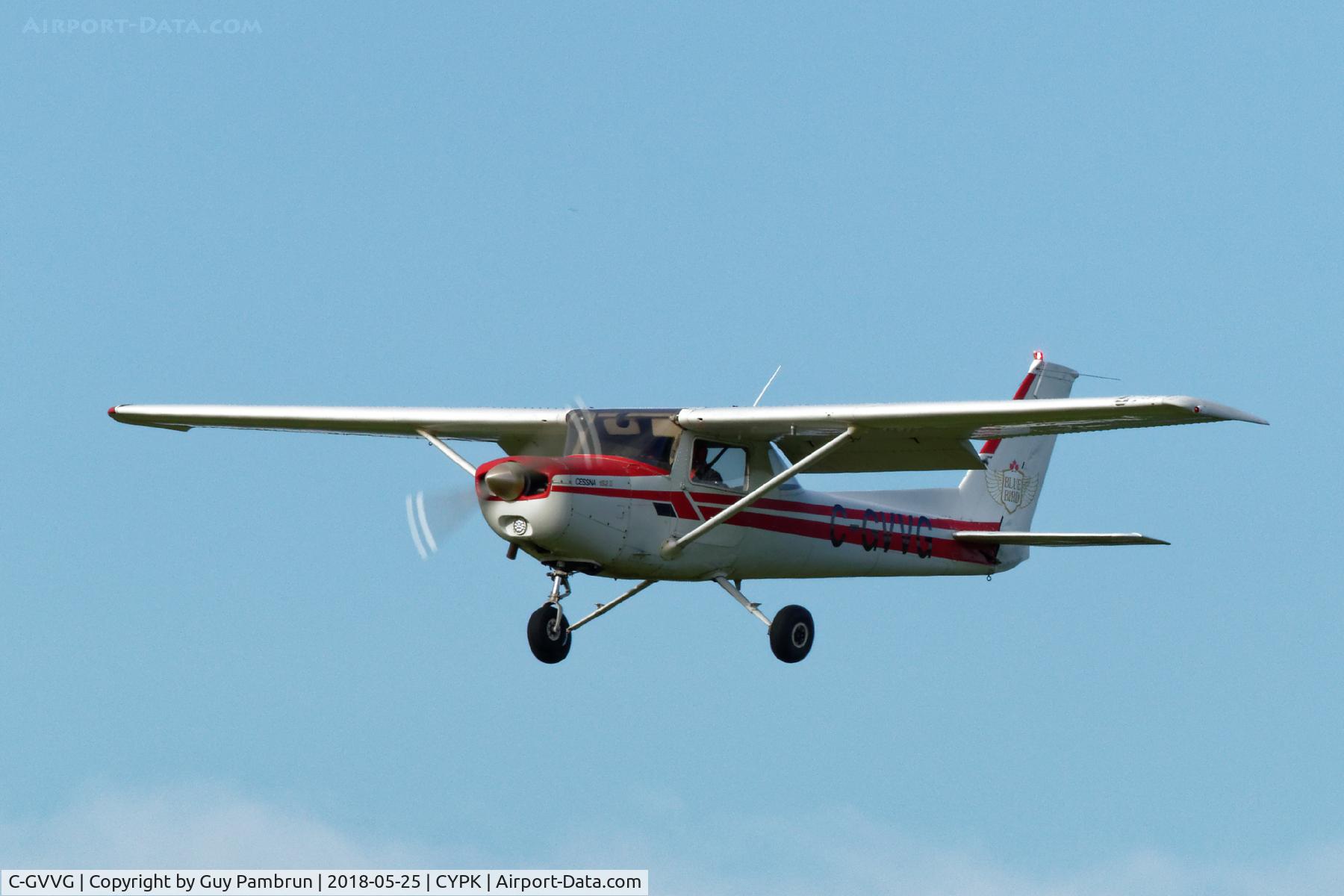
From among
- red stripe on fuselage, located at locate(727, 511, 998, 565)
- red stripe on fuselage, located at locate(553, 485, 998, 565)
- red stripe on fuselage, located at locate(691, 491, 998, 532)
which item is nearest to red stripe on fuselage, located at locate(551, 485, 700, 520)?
red stripe on fuselage, located at locate(553, 485, 998, 565)

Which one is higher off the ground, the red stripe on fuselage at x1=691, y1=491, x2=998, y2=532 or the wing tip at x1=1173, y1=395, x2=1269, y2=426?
the red stripe on fuselage at x1=691, y1=491, x2=998, y2=532

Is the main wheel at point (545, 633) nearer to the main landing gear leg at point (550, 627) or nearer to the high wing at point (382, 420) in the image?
the main landing gear leg at point (550, 627)

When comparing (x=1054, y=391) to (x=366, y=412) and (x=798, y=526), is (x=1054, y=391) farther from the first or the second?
(x=366, y=412)

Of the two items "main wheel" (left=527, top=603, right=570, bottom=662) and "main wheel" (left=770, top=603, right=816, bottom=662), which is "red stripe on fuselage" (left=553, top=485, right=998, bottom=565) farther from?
"main wheel" (left=527, top=603, right=570, bottom=662)

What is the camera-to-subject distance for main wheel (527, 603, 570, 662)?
16875 mm

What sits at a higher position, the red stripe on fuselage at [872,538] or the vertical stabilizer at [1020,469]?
the vertical stabilizer at [1020,469]

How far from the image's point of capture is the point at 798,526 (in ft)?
58.2

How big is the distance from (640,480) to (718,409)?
969mm

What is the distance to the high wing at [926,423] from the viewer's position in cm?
1475

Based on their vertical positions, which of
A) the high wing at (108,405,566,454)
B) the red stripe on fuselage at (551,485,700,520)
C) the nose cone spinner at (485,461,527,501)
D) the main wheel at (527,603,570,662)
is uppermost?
the high wing at (108,405,566,454)

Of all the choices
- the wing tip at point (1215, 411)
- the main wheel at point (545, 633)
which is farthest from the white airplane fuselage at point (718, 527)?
the wing tip at point (1215, 411)

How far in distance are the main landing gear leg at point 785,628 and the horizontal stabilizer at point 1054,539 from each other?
9.24 ft

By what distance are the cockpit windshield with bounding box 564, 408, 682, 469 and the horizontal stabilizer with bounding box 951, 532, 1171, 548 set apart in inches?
169

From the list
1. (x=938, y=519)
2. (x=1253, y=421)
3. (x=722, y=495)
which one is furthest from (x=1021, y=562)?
(x=1253, y=421)
